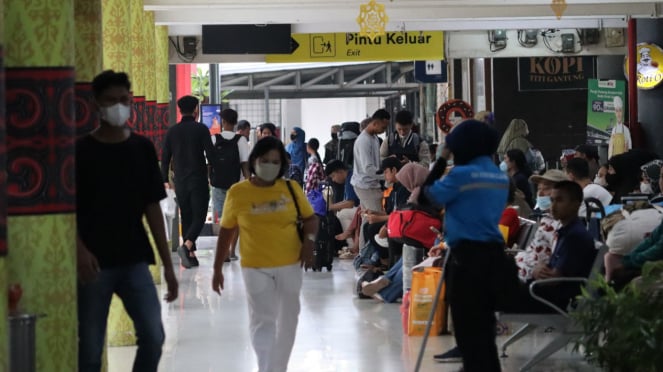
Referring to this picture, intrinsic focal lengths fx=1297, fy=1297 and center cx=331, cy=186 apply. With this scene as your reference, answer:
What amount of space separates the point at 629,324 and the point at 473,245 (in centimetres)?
86

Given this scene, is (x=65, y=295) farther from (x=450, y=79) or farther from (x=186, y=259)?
(x=450, y=79)

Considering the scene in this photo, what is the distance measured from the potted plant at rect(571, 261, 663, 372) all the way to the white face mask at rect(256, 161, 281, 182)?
182cm

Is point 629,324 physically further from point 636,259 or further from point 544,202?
point 544,202

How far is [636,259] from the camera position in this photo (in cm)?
765

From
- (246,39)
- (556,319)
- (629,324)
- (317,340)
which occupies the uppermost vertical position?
(246,39)

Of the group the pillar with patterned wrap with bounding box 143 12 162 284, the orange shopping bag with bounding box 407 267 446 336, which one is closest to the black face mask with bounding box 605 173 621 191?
the orange shopping bag with bounding box 407 267 446 336

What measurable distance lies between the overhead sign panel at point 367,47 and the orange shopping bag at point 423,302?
36.5 feet

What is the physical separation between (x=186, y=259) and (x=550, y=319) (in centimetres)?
731

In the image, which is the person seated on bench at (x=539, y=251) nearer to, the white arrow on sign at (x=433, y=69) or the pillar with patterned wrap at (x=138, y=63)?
the pillar with patterned wrap at (x=138, y=63)

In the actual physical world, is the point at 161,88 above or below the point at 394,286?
above

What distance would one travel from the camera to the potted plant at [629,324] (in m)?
6.23

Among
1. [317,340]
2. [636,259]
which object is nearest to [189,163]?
[317,340]

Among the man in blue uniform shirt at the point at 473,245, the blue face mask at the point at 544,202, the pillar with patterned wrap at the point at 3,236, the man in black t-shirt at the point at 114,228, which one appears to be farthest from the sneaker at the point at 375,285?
the pillar with patterned wrap at the point at 3,236

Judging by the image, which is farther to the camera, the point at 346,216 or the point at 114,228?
the point at 346,216
